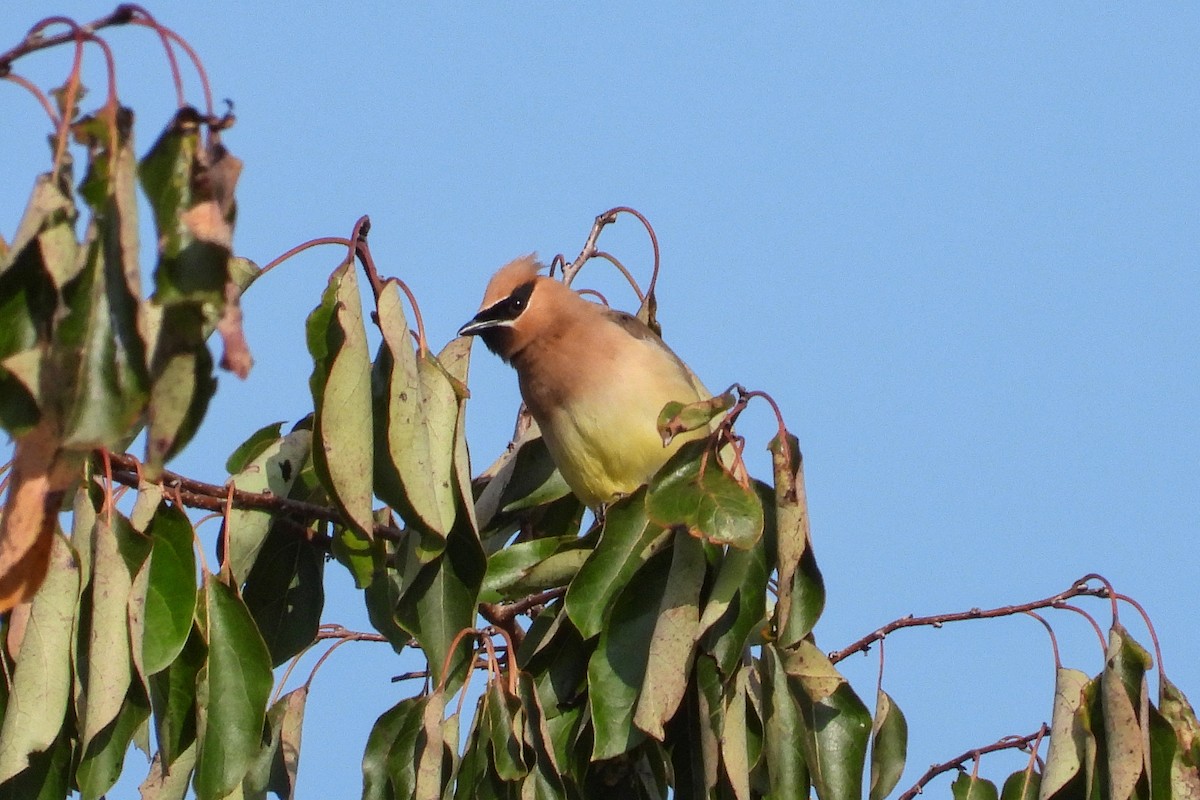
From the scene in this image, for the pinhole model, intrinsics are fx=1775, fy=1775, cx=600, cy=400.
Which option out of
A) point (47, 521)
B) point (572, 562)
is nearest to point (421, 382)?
point (572, 562)

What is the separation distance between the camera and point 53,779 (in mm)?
3055

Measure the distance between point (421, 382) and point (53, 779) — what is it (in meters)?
0.94

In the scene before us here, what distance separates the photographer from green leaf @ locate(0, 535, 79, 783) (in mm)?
2869

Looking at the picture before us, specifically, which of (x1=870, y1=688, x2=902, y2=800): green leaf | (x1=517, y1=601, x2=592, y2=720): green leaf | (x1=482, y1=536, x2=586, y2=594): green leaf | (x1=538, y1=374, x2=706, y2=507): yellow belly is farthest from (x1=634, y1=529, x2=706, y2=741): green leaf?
(x1=538, y1=374, x2=706, y2=507): yellow belly

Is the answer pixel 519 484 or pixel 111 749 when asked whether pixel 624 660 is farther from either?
pixel 519 484

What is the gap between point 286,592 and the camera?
147 inches

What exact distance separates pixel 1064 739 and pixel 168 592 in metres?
1.77

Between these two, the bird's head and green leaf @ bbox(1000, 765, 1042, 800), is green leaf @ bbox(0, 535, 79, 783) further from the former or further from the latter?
the bird's head

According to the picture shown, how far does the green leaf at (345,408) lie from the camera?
120 inches

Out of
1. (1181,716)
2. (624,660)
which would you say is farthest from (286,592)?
(1181,716)

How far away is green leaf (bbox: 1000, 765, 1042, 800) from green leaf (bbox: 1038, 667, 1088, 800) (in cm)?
14

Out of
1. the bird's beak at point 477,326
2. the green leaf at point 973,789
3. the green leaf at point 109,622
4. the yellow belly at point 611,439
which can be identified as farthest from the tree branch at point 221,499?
the bird's beak at point 477,326

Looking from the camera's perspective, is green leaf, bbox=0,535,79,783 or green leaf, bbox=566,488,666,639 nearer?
green leaf, bbox=0,535,79,783

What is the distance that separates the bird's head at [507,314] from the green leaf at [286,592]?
1.94m
